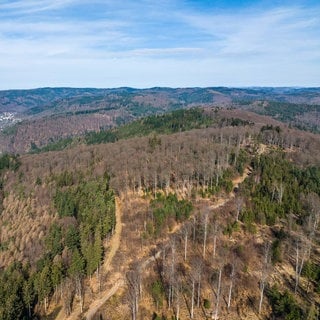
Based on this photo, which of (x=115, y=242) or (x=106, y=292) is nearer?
(x=106, y=292)

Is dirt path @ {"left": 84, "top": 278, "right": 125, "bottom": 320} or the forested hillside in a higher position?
the forested hillside

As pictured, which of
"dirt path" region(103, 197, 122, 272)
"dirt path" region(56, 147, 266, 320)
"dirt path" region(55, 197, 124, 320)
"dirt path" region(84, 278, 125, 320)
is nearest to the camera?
"dirt path" region(84, 278, 125, 320)

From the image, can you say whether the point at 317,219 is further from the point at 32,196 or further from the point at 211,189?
the point at 32,196

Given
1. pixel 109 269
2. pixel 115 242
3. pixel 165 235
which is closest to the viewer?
pixel 109 269

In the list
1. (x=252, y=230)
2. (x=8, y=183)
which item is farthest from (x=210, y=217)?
(x=8, y=183)

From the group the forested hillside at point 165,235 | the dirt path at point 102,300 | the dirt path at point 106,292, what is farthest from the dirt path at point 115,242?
the dirt path at point 102,300

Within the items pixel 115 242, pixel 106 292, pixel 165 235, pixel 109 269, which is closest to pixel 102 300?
pixel 106 292

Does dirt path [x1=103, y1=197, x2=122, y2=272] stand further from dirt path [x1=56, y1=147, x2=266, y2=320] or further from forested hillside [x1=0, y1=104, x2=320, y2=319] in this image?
forested hillside [x1=0, y1=104, x2=320, y2=319]

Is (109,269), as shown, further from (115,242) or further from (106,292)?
(115,242)

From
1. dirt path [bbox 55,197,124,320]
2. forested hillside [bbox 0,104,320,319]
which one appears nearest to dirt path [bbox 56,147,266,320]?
dirt path [bbox 55,197,124,320]
